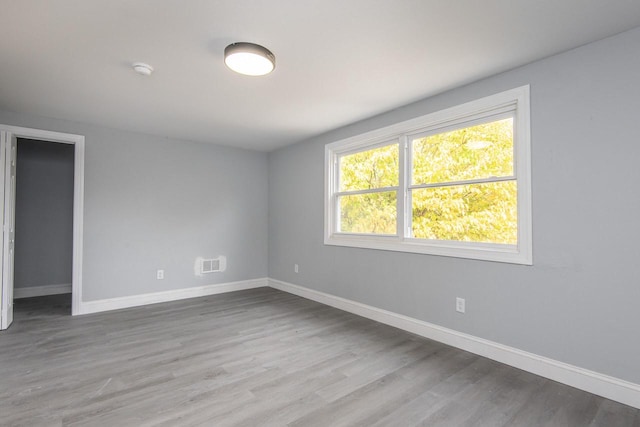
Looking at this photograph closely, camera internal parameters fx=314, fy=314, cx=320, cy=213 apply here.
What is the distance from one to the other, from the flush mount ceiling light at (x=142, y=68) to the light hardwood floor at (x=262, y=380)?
240 cm

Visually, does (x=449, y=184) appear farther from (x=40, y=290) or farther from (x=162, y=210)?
(x=40, y=290)

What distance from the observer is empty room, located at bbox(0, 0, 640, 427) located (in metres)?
1.98

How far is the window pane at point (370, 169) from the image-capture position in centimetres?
371

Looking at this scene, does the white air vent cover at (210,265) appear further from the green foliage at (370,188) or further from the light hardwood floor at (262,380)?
the green foliage at (370,188)

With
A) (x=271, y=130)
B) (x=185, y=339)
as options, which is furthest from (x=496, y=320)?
(x=271, y=130)

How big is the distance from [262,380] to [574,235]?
8.22ft

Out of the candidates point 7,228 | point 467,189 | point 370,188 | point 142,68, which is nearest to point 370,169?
Answer: point 370,188

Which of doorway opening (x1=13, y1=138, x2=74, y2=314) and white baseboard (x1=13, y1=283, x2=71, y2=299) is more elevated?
doorway opening (x1=13, y1=138, x2=74, y2=314)

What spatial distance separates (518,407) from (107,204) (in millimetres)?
4841

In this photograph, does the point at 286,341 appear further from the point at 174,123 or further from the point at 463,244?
the point at 174,123

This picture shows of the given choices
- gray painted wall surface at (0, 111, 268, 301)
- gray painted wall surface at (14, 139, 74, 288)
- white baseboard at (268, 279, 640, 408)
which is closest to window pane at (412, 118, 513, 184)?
white baseboard at (268, 279, 640, 408)

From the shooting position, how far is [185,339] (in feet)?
10.3

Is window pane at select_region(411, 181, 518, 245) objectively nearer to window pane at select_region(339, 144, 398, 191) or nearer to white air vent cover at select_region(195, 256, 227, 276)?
window pane at select_region(339, 144, 398, 191)

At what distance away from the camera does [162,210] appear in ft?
15.2
